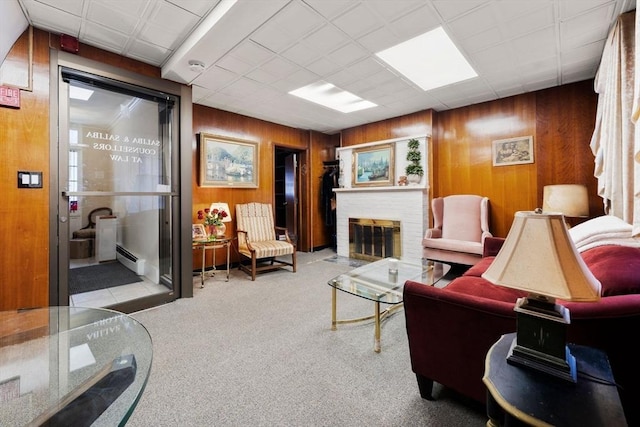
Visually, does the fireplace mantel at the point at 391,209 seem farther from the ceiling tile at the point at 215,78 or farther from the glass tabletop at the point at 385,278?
the ceiling tile at the point at 215,78

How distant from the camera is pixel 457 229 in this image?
4.14 m

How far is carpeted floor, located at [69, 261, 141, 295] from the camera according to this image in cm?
267

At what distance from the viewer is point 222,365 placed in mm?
1895

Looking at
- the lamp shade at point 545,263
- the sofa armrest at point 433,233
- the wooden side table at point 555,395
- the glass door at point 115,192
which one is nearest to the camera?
the wooden side table at point 555,395

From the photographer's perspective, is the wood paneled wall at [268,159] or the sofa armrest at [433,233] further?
the wood paneled wall at [268,159]

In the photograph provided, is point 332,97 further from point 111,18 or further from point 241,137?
point 111,18

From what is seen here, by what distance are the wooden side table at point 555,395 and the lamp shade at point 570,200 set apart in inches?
111

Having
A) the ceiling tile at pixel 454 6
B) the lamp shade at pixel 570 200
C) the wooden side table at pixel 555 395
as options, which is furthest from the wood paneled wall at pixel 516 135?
the wooden side table at pixel 555 395

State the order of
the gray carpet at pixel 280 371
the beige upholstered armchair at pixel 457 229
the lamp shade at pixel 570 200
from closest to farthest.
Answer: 1. the gray carpet at pixel 280 371
2. the lamp shade at pixel 570 200
3. the beige upholstered armchair at pixel 457 229

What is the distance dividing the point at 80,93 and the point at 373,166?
418 centimetres

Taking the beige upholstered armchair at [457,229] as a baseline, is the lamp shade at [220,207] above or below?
above

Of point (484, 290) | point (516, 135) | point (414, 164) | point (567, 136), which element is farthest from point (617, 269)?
point (414, 164)

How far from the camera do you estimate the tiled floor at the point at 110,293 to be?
273cm

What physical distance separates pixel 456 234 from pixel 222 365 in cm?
358
